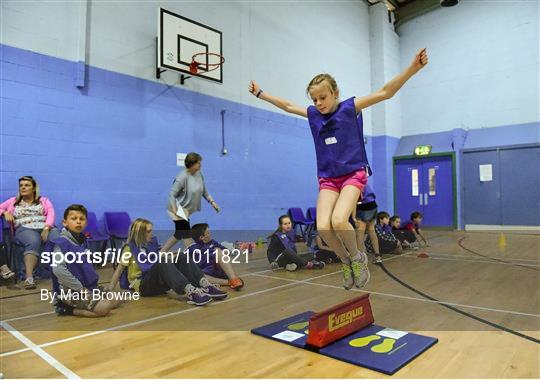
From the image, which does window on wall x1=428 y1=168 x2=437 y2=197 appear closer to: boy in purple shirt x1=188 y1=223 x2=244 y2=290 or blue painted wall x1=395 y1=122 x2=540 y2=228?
blue painted wall x1=395 y1=122 x2=540 y2=228

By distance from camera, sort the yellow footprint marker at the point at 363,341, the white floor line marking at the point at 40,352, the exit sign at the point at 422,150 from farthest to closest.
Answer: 1. the exit sign at the point at 422,150
2. the yellow footprint marker at the point at 363,341
3. the white floor line marking at the point at 40,352

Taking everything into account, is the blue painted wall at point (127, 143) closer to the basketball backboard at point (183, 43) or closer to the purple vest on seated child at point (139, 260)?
the basketball backboard at point (183, 43)

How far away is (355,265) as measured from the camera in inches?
97.5

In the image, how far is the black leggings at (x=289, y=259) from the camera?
4.96 meters

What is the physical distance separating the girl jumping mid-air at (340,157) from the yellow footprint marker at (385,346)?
1.18 ft

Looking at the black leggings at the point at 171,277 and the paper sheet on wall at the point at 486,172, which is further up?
the paper sheet on wall at the point at 486,172

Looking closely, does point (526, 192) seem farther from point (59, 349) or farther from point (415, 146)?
point (59, 349)

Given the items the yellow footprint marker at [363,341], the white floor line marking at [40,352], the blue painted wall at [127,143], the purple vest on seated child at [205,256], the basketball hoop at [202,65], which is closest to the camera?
the white floor line marking at [40,352]

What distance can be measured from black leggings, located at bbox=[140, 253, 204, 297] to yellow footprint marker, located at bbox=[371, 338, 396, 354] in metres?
1.71

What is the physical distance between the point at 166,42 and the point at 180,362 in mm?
5113

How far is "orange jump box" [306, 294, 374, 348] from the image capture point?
2.27 meters

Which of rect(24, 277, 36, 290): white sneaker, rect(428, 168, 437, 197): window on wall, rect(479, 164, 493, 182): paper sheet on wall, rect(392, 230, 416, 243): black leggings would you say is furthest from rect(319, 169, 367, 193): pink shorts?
rect(428, 168, 437, 197): window on wall

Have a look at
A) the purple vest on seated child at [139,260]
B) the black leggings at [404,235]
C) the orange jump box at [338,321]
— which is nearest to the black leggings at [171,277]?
the purple vest on seated child at [139,260]

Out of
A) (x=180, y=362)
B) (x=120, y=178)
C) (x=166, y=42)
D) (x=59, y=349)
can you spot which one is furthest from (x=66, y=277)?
(x=166, y=42)
